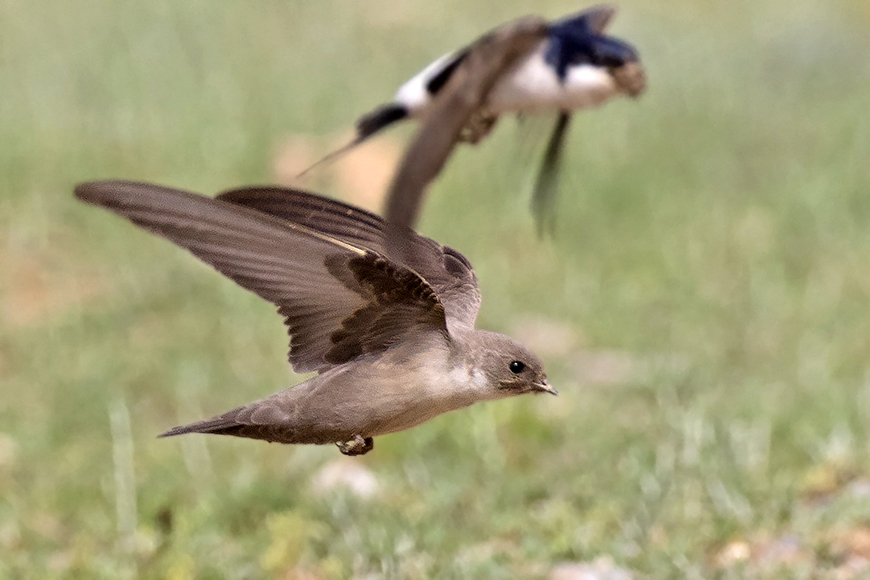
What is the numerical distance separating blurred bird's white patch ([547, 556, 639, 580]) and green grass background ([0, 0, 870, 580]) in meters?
0.04

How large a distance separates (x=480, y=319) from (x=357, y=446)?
3.61 meters

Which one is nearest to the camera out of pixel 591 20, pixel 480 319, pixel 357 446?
pixel 357 446

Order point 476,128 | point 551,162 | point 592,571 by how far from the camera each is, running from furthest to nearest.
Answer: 1. point 551,162
2. point 476,128
3. point 592,571

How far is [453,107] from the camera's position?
146 inches

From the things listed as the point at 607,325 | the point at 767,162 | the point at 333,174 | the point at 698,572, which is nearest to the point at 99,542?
the point at 698,572

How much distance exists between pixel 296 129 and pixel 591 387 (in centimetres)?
323

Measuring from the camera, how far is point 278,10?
10086mm

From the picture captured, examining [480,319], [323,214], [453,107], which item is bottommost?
[323,214]

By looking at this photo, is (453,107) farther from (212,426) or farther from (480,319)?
(480,319)

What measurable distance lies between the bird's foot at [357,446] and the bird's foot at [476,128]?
1423 millimetres

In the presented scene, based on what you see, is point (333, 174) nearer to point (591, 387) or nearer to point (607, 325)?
point (607, 325)

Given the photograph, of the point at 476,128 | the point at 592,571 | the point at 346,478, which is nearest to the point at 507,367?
the point at 592,571

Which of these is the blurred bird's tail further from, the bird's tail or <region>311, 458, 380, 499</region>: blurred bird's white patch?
the bird's tail

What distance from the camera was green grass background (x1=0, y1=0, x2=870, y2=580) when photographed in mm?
3838
